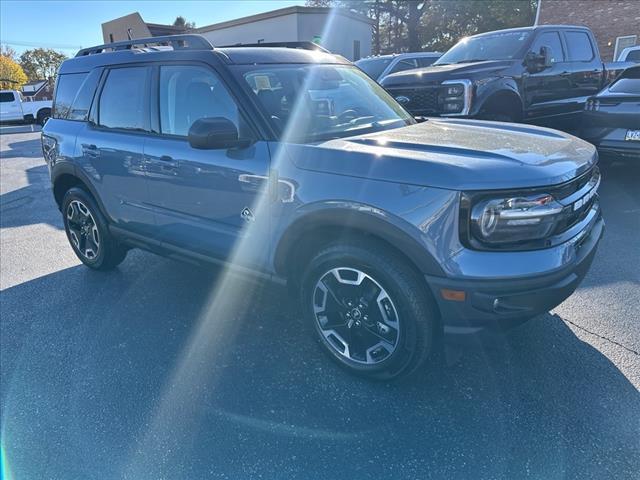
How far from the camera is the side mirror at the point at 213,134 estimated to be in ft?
9.23

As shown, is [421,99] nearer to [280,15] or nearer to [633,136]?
[633,136]

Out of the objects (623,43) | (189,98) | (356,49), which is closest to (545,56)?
(189,98)

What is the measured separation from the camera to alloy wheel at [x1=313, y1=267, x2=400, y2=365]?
105 inches

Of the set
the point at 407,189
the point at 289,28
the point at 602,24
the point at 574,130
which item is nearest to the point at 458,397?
the point at 407,189

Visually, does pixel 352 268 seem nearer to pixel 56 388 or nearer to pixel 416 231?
pixel 416 231

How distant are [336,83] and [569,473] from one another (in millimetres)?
2795

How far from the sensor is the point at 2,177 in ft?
33.9

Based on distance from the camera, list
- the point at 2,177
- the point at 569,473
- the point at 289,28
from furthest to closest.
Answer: the point at 289,28 → the point at 2,177 → the point at 569,473

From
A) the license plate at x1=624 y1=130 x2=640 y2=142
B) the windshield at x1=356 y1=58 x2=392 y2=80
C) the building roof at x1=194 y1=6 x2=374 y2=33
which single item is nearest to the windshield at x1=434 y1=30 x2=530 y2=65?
the license plate at x1=624 y1=130 x2=640 y2=142

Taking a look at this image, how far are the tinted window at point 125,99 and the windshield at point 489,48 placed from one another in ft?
17.0

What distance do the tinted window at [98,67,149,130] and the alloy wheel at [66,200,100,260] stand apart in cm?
95

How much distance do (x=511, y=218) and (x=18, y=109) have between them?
93.7ft

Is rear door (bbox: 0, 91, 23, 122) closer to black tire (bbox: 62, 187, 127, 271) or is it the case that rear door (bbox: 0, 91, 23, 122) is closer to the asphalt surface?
black tire (bbox: 62, 187, 127, 271)

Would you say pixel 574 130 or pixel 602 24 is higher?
pixel 602 24
